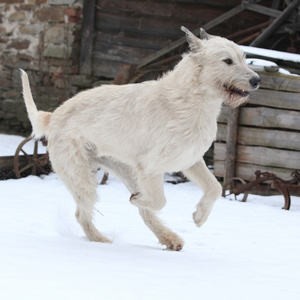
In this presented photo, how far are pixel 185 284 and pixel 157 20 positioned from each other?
7.91 m

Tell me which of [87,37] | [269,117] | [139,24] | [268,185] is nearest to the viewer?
[268,185]

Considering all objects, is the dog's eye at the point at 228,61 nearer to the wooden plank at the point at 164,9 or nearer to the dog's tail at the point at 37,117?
the dog's tail at the point at 37,117

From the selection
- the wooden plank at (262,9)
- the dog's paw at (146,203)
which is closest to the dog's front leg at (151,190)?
the dog's paw at (146,203)

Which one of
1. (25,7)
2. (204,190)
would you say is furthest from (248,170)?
(25,7)

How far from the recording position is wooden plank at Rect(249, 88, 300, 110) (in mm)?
7820

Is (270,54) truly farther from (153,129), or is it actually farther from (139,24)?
(153,129)

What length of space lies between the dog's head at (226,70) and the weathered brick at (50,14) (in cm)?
685

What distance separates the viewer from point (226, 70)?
4262 millimetres

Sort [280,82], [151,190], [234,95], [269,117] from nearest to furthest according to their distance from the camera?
[234,95] < [151,190] < [280,82] < [269,117]

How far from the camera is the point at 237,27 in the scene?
34.4ft

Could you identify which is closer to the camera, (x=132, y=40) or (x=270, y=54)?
(x=270, y=54)

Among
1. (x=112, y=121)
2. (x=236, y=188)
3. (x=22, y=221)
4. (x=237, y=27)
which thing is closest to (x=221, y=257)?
(x=112, y=121)

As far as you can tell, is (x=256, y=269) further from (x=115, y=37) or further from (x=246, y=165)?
(x=115, y=37)

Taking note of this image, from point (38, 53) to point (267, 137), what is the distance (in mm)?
5038
